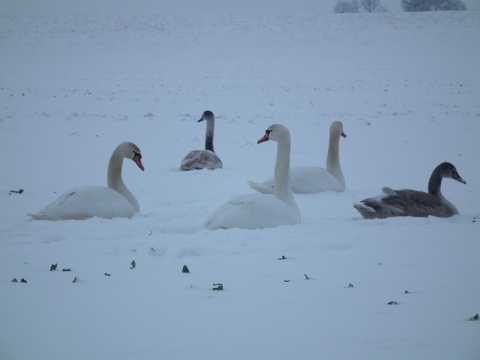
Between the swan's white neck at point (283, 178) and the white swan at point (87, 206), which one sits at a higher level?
the swan's white neck at point (283, 178)

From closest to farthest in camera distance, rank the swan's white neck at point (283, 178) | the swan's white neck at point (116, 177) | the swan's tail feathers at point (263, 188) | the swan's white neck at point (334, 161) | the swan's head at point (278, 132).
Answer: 1. the swan's white neck at point (283, 178)
2. the swan's head at point (278, 132)
3. the swan's white neck at point (116, 177)
4. the swan's tail feathers at point (263, 188)
5. the swan's white neck at point (334, 161)

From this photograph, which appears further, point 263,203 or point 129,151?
point 129,151

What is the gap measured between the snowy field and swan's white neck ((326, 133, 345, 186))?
41 centimetres

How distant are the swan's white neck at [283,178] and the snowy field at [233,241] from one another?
314 mm

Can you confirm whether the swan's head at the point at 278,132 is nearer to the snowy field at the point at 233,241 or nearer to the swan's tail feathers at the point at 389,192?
the snowy field at the point at 233,241

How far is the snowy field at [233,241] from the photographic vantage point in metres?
3.31

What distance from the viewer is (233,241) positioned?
220 inches

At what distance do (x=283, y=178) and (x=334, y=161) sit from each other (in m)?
3.08

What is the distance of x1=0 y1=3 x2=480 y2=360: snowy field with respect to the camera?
3309 mm

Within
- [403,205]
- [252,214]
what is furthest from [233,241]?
[403,205]

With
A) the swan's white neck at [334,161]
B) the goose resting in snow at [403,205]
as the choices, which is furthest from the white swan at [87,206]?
the swan's white neck at [334,161]

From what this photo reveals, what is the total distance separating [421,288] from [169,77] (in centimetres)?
3239

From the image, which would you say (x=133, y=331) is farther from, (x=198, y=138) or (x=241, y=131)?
(x=241, y=131)

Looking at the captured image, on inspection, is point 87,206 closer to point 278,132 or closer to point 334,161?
point 278,132
